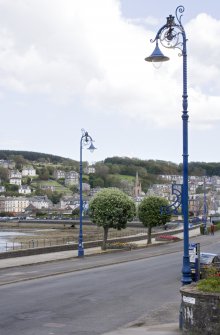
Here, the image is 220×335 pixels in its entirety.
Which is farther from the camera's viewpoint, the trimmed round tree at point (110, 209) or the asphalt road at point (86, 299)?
the trimmed round tree at point (110, 209)

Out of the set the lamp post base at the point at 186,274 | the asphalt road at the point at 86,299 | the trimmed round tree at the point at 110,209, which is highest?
the trimmed round tree at the point at 110,209

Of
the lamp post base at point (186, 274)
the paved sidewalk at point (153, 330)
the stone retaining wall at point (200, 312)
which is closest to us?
the stone retaining wall at point (200, 312)

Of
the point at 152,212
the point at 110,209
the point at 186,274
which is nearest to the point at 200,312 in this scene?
the point at 186,274

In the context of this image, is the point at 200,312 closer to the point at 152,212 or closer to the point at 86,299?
the point at 86,299

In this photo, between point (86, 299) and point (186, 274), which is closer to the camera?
point (186, 274)

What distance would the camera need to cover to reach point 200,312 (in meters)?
11.0

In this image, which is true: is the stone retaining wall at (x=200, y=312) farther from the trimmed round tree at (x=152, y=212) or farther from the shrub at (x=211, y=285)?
the trimmed round tree at (x=152, y=212)

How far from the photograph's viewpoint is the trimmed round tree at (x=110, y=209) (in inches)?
1732

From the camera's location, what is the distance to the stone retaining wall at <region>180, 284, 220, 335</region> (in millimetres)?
10758

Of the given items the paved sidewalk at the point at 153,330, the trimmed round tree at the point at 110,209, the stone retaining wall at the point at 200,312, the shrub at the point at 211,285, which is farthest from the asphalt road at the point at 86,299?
the trimmed round tree at the point at 110,209

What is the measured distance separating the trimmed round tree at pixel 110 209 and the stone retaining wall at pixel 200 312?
32.5 m

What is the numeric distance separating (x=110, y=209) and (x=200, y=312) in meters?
33.1

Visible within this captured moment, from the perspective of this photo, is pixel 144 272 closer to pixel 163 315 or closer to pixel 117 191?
pixel 163 315

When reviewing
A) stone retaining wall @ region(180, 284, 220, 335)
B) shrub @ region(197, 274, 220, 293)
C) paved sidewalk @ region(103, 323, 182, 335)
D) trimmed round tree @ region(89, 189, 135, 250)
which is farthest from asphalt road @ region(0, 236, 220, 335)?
trimmed round tree @ region(89, 189, 135, 250)
